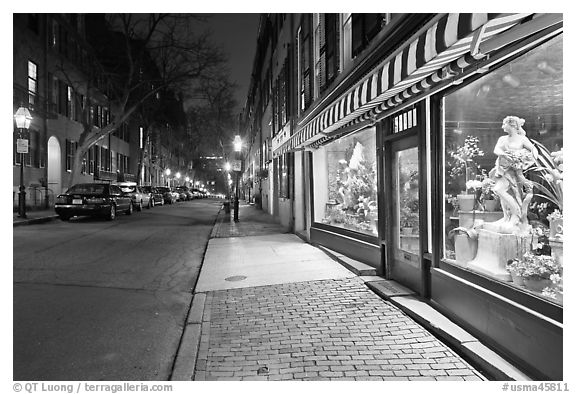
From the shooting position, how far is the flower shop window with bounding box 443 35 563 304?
384 cm

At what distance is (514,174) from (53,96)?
29.1 metres

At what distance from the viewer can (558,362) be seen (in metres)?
3.21

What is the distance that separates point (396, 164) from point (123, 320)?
4.47m

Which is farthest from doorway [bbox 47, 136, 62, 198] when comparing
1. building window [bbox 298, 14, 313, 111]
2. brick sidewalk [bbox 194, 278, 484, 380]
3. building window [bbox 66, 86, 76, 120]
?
brick sidewalk [bbox 194, 278, 484, 380]

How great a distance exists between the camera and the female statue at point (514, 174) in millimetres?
4234

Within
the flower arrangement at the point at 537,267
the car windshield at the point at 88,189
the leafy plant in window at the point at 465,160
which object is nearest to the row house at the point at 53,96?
the car windshield at the point at 88,189

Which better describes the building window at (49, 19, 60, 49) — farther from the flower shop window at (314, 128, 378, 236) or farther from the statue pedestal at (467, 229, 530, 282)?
the statue pedestal at (467, 229, 530, 282)

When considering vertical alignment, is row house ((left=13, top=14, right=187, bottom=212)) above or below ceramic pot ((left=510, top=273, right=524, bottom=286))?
above

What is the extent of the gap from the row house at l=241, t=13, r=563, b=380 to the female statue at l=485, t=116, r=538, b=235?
13 millimetres

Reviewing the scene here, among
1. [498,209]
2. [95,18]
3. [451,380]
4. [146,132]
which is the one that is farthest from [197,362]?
[146,132]

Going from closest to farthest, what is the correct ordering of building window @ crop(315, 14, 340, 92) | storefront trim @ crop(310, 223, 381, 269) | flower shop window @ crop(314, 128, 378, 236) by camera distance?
storefront trim @ crop(310, 223, 381, 269)
flower shop window @ crop(314, 128, 378, 236)
building window @ crop(315, 14, 340, 92)

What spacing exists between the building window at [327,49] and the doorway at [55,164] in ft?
73.8

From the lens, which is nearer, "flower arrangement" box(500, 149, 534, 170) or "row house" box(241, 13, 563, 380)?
"row house" box(241, 13, 563, 380)

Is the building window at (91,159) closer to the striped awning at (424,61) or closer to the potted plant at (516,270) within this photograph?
the striped awning at (424,61)
